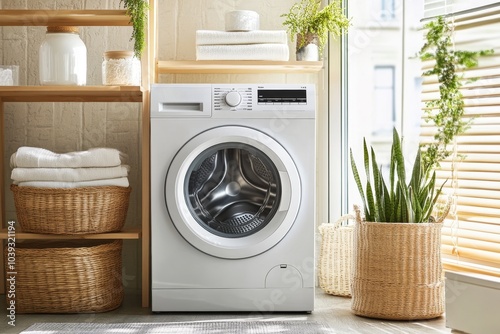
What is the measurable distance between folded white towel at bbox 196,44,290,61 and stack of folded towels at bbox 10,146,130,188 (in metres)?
0.67

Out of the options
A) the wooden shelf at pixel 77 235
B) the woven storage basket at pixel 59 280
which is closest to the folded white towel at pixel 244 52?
the wooden shelf at pixel 77 235

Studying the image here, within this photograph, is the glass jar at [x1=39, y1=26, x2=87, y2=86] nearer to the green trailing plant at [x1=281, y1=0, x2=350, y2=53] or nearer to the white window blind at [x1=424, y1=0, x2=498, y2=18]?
the green trailing plant at [x1=281, y1=0, x2=350, y2=53]

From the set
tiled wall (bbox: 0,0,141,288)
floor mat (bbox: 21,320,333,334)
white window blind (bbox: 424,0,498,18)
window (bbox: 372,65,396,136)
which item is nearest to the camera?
floor mat (bbox: 21,320,333,334)

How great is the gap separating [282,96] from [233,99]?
0.20 meters

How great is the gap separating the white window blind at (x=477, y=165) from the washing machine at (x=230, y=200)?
24.7 inches

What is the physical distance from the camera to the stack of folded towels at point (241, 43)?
3320mm

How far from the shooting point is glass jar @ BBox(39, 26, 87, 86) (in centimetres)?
311

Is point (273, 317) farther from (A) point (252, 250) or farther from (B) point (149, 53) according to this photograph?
(B) point (149, 53)

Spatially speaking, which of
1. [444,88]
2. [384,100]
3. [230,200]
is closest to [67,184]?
[230,200]

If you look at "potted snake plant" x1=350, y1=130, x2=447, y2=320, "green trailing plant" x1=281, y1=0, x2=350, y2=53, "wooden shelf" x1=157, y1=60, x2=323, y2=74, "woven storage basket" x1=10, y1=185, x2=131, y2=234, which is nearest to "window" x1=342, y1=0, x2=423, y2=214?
"green trailing plant" x1=281, y1=0, x2=350, y2=53

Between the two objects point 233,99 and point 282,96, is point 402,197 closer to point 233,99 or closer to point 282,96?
point 282,96

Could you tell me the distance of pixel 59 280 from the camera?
3035mm

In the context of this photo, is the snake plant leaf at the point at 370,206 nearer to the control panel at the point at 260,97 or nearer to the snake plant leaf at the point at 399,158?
the snake plant leaf at the point at 399,158

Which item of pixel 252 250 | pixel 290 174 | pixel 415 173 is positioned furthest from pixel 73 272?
pixel 415 173
